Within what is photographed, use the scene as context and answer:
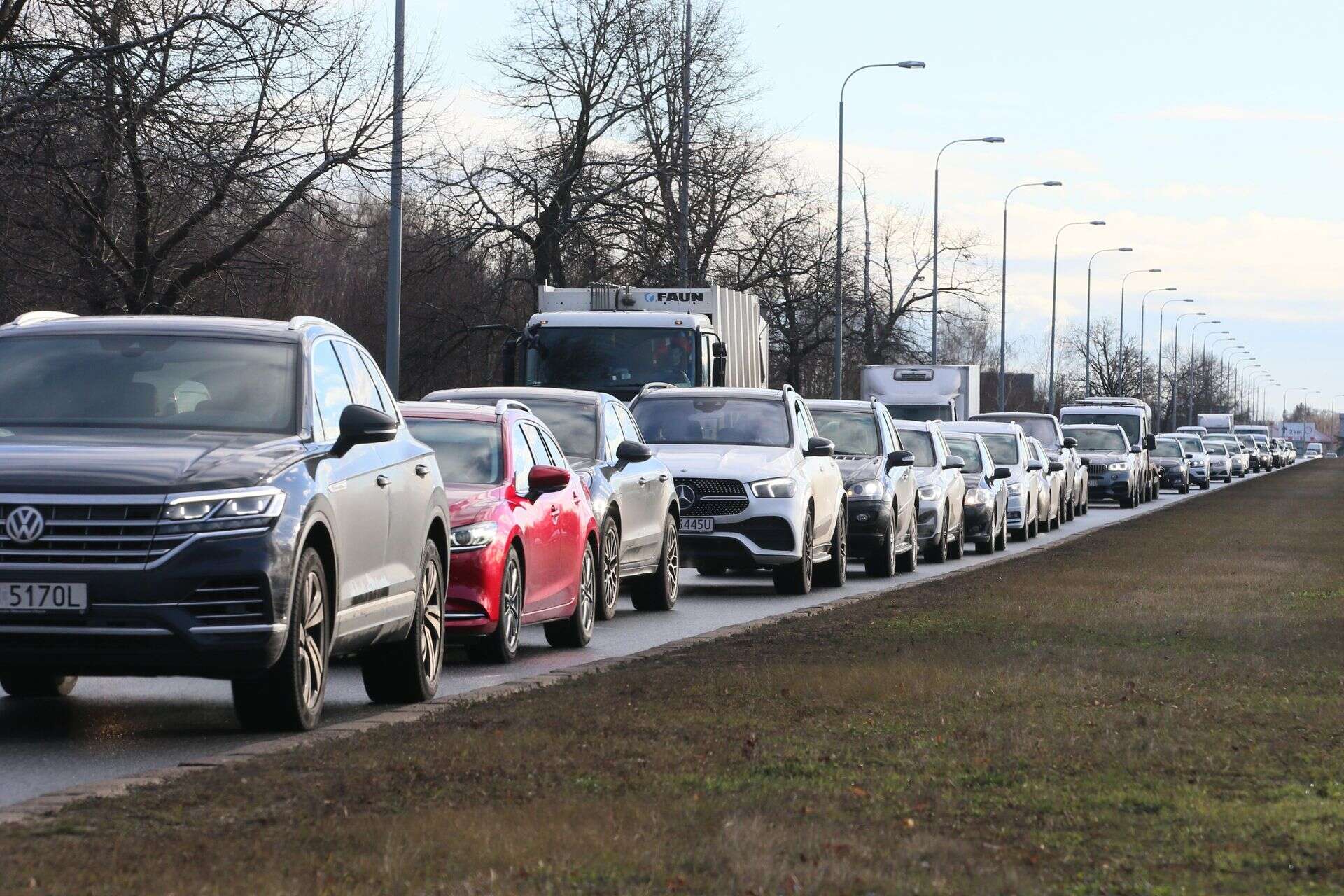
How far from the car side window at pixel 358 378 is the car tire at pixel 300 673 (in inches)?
55.1

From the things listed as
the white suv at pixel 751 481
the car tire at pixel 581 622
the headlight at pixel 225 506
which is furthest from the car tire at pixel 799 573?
the headlight at pixel 225 506

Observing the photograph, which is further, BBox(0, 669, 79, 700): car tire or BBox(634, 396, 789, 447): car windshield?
BBox(634, 396, 789, 447): car windshield

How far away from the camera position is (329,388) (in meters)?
Result: 9.92

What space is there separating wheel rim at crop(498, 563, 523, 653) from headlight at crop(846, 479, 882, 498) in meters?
9.88

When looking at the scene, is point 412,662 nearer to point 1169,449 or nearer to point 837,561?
point 837,561

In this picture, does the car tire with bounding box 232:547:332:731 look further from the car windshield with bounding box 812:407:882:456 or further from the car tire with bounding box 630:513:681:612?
the car windshield with bounding box 812:407:882:456

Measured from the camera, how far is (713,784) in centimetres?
720

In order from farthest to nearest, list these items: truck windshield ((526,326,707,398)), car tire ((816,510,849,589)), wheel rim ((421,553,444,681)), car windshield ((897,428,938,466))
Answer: truck windshield ((526,326,707,398)) < car windshield ((897,428,938,466)) < car tire ((816,510,849,589)) < wheel rim ((421,553,444,681))

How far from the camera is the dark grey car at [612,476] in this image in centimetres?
1574

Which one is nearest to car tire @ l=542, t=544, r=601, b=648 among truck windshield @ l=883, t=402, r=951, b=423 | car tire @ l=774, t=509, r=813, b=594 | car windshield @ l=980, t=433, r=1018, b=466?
car tire @ l=774, t=509, r=813, b=594

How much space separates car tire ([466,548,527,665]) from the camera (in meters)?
12.5

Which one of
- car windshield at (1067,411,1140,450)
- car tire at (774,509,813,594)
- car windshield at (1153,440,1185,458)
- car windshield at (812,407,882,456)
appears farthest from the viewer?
car windshield at (1153,440,1185,458)

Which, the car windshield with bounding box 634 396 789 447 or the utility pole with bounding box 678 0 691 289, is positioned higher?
the utility pole with bounding box 678 0 691 289

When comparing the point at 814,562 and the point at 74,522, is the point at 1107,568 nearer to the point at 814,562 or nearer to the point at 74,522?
the point at 814,562
